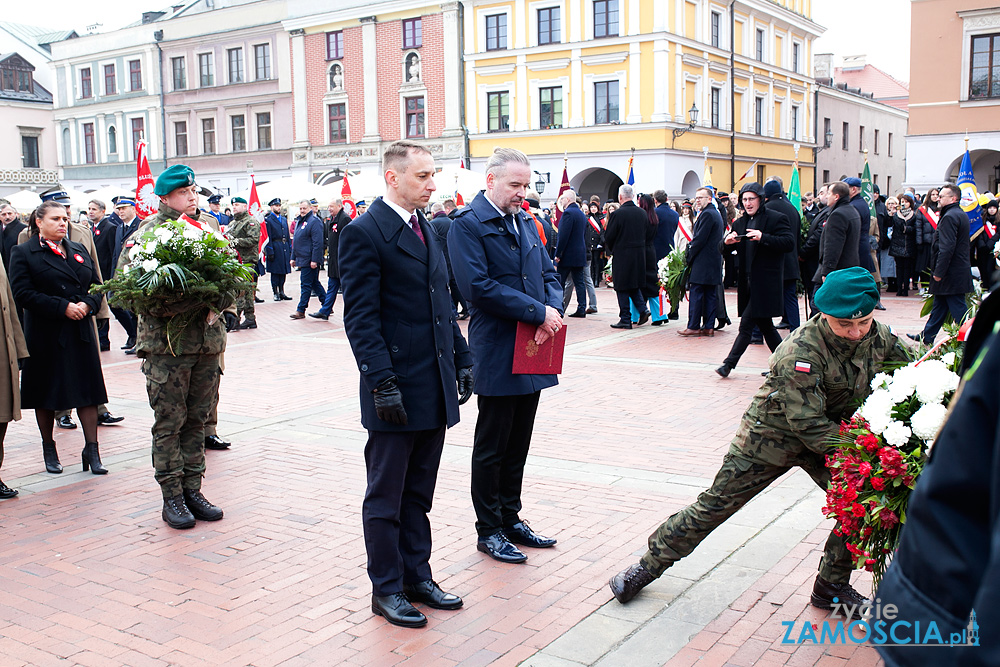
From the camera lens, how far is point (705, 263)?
1219 cm

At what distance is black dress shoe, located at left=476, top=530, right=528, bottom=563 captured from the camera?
15.1ft

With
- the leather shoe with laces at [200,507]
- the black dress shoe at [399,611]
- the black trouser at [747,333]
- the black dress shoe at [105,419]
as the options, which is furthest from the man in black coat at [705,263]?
the black dress shoe at [399,611]

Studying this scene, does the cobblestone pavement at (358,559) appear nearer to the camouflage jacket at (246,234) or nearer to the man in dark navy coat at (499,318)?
the man in dark navy coat at (499,318)

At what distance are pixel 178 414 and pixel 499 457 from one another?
6.68 feet

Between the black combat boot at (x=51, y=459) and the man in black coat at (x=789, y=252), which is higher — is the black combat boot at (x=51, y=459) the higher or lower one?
the lower one

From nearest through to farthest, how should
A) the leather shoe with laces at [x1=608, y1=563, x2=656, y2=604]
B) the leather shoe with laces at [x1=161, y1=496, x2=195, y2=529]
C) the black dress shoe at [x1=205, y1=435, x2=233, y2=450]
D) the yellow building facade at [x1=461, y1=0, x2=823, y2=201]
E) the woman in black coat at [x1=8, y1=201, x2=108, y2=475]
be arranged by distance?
the leather shoe with laces at [x1=608, y1=563, x2=656, y2=604], the leather shoe with laces at [x1=161, y1=496, x2=195, y2=529], the woman in black coat at [x1=8, y1=201, x2=108, y2=475], the black dress shoe at [x1=205, y1=435, x2=233, y2=450], the yellow building facade at [x1=461, y1=0, x2=823, y2=201]

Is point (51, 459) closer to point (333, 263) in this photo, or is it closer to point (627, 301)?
point (627, 301)

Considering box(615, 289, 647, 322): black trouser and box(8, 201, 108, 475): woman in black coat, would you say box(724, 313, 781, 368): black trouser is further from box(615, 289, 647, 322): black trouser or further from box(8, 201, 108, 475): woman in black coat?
box(8, 201, 108, 475): woman in black coat

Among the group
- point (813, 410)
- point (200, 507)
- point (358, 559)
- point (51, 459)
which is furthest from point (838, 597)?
point (51, 459)

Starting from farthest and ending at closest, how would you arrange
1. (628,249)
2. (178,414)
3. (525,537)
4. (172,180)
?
(628,249)
(172,180)
(178,414)
(525,537)

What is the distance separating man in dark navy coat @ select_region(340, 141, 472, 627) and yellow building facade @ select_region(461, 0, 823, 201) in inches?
1213

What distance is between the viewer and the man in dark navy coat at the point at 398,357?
12.5ft

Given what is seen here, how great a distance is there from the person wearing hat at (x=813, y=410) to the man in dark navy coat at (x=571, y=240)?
9.87 metres

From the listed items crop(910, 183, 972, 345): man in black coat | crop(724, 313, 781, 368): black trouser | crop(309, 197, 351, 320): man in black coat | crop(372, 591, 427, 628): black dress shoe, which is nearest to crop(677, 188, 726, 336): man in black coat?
crop(910, 183, 972, 345): man in black coat
